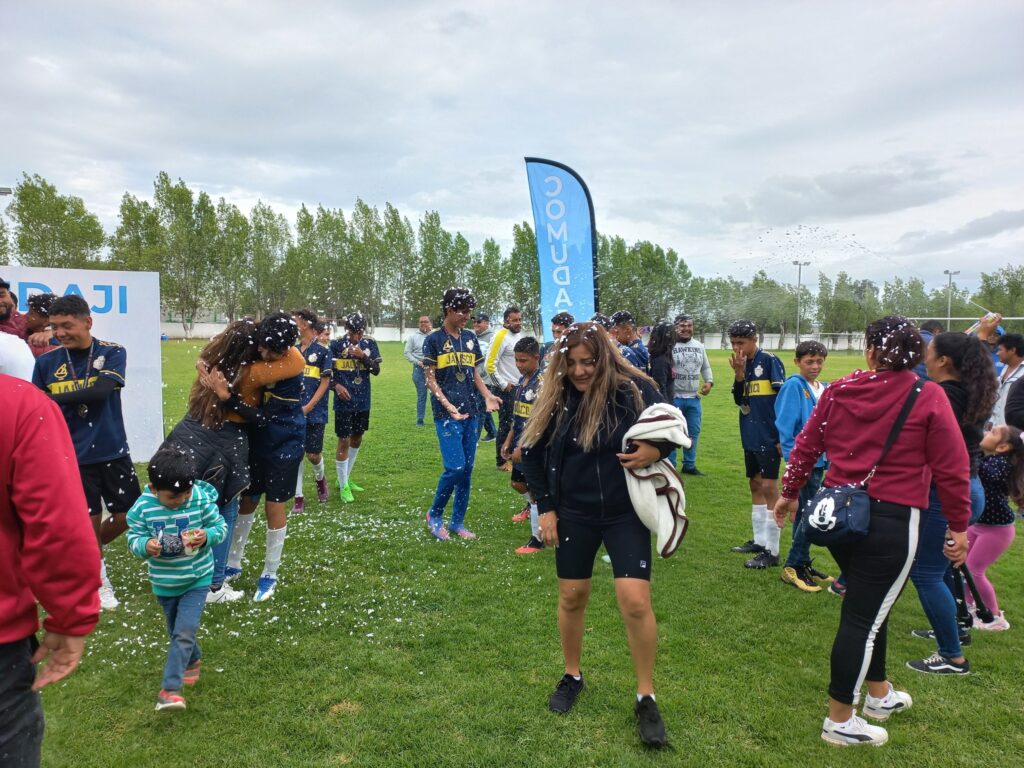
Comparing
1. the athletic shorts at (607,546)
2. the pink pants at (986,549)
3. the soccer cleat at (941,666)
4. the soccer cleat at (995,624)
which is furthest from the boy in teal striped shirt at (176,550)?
the soccer cleat at (995,624)

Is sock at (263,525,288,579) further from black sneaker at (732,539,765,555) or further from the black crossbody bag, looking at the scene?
black sneaker at (732,539,765,555)

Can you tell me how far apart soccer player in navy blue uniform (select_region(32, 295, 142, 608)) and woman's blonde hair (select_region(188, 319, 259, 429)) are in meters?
0.86

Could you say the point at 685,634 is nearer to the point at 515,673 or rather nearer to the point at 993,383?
the point at 515,673

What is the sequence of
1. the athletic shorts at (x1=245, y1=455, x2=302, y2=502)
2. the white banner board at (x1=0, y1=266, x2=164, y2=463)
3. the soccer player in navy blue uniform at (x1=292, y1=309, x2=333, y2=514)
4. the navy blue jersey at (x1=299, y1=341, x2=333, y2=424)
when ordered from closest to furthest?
the athletic shorts at (x1=245, y1=455, x2=302, y2=502) < the soccer player in navy blue uniform at (x1=292, y1=309, x2=333, y2=514) < the navy blue jersey at (x1=299, y1=341, x2=333, y2=424) < the white banner board at (x1=0, y1=266, x2=164, y2=463)

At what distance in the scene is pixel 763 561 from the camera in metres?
5.40

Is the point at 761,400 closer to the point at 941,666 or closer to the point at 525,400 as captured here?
the point at 525,400

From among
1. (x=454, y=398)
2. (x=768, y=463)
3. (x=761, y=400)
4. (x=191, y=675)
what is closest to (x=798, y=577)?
(x=768, y=463)

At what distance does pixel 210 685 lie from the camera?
3.46m

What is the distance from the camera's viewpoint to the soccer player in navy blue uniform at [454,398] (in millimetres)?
5891

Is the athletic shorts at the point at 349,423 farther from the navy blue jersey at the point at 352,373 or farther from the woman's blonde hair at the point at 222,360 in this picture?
the woman's blonde hair at the point at 222,360

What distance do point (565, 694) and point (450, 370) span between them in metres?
3.42

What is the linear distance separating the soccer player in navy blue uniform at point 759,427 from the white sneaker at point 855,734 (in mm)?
2393

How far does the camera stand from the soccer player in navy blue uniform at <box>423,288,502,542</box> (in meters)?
5.89

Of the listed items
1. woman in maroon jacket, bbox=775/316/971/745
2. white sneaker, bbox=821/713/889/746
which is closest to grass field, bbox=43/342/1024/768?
white sneaker, bbox=821/713/889/746
